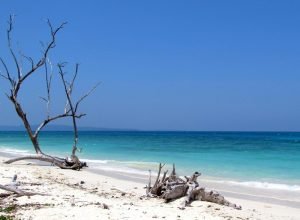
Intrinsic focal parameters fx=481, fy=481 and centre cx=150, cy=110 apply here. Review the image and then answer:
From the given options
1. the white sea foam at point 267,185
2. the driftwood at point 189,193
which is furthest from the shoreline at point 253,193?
the driftwood at point 189,193

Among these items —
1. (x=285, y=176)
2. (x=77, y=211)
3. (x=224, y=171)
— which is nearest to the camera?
(x=77, y=211)

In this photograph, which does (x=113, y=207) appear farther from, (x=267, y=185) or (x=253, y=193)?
(x=267, y=185)

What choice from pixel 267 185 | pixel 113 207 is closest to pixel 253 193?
pixel 267 185

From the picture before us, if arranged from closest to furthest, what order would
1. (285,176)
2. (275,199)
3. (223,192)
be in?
(275,199) < (223,192) < (285,176)

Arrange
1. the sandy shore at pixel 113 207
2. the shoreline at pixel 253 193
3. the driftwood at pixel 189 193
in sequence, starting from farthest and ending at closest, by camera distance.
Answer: the shoreline at pixel 253 193 < the driftwood at pixel 189 193 < the sandy shore at pixel 113 207

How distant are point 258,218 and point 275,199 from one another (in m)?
3.07

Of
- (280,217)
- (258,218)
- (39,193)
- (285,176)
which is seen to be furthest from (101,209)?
(285,176)

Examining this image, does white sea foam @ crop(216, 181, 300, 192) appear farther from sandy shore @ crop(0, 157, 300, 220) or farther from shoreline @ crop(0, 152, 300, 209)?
sandy shore @ crop(0, 157, 300, 220)

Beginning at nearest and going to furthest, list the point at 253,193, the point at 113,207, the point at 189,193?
the point at 113,207 < the point at 189,193 < the point at 253,193

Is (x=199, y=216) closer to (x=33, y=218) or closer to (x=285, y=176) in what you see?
(x=33, y=218)

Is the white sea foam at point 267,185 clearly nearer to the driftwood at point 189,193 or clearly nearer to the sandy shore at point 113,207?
the sandy shore at point 113,207

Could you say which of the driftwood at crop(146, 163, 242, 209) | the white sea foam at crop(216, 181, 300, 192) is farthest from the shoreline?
the driftwood at crop(146, 163, 242, 209)

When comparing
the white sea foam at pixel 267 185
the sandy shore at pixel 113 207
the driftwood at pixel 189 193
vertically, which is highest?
the driftwood at pixel 189 193

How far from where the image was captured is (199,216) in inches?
298
